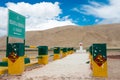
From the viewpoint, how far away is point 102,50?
1200 cm

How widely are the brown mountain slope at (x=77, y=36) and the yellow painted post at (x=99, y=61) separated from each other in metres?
115

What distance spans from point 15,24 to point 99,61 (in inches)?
203

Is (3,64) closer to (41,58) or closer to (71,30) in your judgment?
(41,58)

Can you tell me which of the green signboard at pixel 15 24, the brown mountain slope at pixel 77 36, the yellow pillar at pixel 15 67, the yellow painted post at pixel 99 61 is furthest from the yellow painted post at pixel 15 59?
the brown mountain slope at pixel 77 36

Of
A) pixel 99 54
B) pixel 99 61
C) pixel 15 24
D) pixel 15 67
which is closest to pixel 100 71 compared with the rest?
pixel 99 61

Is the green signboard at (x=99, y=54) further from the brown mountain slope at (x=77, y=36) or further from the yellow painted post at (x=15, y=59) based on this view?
the brown mountain slope at (x=77, y=36)

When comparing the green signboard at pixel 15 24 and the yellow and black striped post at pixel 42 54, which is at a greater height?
the green signboard at pixel 15 24

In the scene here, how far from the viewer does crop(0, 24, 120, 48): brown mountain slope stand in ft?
441

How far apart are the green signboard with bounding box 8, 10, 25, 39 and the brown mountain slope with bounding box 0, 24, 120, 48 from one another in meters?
111

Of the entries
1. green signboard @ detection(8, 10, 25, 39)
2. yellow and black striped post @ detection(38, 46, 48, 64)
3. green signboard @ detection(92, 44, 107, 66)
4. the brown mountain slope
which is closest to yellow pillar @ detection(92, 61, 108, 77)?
green signboard @ detection(92, 44, 107, 66)

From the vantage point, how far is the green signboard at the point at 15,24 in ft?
47.4

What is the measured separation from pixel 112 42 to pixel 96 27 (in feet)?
88.1

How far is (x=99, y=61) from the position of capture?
1200cm

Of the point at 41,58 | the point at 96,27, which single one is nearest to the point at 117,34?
the point at 96,27
